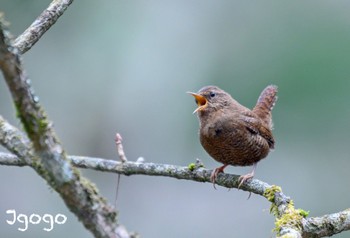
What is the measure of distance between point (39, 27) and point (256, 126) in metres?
1.75

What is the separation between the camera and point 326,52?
8.20 metres

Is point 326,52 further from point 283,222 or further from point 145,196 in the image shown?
point 283,222

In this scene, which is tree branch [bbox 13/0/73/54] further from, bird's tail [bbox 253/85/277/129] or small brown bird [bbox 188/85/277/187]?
bird's tail [bbox 253/85/277/129]

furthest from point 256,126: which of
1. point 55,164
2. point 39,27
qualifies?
point 55,164

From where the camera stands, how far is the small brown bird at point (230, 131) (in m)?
4.20

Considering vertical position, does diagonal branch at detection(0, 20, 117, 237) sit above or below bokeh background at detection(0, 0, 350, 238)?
below

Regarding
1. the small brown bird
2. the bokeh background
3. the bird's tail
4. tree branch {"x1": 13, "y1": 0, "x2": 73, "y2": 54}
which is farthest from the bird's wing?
the bokeh background

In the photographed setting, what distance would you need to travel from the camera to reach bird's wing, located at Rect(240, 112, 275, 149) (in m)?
4.36

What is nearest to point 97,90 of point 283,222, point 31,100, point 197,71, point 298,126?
point 197,71

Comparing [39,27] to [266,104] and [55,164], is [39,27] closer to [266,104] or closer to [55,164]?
[55,164]

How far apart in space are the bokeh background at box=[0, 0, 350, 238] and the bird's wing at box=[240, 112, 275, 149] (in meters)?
2.85

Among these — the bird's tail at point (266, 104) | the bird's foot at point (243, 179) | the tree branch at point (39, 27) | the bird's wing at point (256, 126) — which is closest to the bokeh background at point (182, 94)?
the bird's tail at point (266, 104)

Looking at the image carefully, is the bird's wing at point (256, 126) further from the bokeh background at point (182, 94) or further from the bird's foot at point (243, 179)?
the bokeh background at point (182, 94)

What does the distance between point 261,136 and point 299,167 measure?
3774 mm
